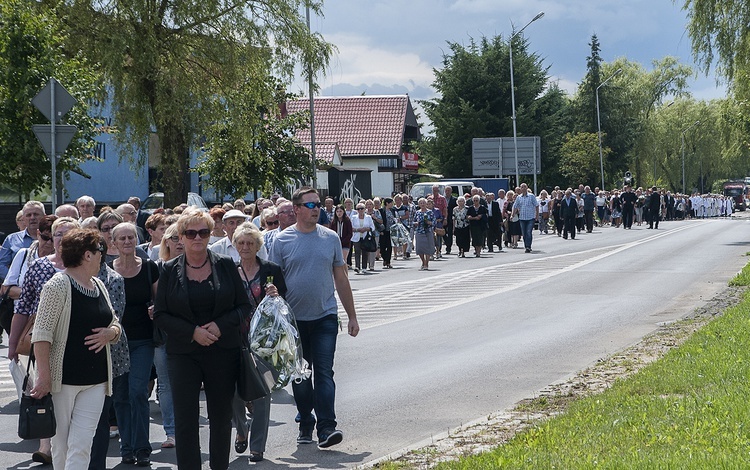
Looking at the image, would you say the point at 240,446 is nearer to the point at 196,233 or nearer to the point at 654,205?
the point at 196,233

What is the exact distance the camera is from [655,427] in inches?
313

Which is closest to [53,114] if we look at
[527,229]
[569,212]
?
[527,229]

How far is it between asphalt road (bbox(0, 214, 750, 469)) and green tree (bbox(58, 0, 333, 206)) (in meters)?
5.94

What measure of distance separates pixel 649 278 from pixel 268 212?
13832 mm

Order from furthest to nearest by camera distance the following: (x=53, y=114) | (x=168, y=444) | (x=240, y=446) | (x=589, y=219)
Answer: (x=589, y=219), (x=53, y=114), (x=168, y=444), (x=240, y=446)

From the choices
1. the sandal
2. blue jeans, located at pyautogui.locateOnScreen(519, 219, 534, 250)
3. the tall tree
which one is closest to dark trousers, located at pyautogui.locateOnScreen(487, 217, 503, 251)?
blue jeans, located at pyautogui.locateOnScreen(519, 219, 534, 250)

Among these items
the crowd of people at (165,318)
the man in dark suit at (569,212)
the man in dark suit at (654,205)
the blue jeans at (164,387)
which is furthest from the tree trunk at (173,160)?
the man in dark suit at (654,205)

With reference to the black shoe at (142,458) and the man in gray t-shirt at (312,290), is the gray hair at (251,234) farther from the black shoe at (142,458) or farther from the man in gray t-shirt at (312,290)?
the black shoe at (142,458)

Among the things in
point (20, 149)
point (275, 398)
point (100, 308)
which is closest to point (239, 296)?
point (100, 308)

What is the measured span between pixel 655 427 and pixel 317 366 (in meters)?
2.53

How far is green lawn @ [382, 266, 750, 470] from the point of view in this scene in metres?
6.93

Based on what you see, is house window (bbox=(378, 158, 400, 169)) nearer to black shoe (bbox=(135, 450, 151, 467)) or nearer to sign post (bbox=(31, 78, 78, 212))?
sign post (bbox=(31, 78, 78, 212))

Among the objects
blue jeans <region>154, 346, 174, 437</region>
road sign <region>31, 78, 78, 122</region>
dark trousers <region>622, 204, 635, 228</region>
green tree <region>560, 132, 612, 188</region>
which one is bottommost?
blue jeans <region>154, 346, 174, 437</region>

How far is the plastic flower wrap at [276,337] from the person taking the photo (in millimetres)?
8312
